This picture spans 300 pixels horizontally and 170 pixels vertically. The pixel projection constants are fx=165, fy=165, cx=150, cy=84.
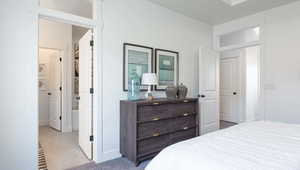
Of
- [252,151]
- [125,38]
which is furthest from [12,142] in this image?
[252,151]

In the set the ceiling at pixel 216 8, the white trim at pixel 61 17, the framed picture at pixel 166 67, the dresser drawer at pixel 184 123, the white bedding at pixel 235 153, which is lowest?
the dresser drawer at pixel 184 123

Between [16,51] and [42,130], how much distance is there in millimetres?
3005

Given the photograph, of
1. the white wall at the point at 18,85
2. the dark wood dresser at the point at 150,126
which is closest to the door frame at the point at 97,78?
the dark wood dresser at the point at 150,126

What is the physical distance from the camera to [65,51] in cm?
417

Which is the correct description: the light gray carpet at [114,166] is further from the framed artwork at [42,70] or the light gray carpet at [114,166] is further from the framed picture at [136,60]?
the framed artwork at [42,70]

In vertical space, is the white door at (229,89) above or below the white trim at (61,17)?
below

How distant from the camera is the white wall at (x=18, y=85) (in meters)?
1.84

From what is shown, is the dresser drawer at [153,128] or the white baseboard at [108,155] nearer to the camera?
the dresser drawer at [153,128]

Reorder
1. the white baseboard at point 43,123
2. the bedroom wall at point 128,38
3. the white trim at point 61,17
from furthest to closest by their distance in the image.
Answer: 1. the white baseboard at point 43,123
2. the bedroom wall at point 128,38
3. the white trim at point 61,17

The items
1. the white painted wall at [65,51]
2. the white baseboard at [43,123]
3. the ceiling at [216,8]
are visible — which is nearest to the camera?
the ceiling at [216,8]

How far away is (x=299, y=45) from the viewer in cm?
296

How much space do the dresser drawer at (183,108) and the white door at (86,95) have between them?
135 cm

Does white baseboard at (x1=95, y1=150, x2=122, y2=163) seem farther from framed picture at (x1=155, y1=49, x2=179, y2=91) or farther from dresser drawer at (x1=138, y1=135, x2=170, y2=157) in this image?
framed picture at (x1=155, y1=49, x2=179, y2=91)

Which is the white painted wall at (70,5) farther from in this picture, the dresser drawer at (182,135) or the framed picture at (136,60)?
the dresser drawer at (182,135)
